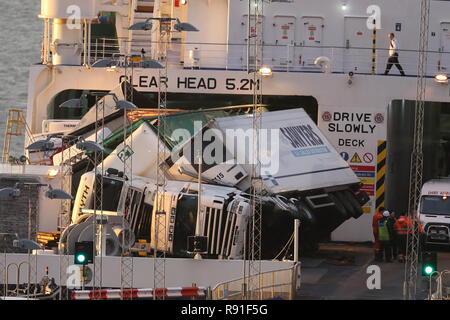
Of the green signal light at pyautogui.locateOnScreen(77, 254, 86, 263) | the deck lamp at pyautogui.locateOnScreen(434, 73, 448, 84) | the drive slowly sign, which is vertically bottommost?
the green signal light at pyautogui.locateOnScreen(77, 254, 86, 263)

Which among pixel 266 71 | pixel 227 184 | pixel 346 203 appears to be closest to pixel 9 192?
pixel 227 184

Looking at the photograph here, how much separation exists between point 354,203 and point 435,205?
2244mm

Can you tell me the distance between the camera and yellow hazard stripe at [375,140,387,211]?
34469 mm

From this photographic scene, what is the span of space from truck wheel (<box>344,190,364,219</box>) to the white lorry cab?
5.33 ft

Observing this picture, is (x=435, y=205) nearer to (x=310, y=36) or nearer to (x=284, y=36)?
(x=310, y=36)

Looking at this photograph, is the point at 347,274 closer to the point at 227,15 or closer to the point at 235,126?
the point at 235,126

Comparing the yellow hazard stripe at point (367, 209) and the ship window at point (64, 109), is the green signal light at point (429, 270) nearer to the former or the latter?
the yellow hazard stripe at point (367, 209)

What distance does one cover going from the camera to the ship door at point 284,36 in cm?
3628

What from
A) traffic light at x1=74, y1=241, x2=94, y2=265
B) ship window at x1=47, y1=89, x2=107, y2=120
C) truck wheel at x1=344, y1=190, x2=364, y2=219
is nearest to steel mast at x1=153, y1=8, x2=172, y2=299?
traffic light at x1=74, y1=241, x2=94, y2=265

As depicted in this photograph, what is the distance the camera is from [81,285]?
27.0 metres

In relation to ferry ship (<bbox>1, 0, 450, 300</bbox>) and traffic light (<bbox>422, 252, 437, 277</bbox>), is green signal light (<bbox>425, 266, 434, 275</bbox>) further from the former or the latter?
ferry ship (<bbox>1, 0, 450, 300</bbox>)

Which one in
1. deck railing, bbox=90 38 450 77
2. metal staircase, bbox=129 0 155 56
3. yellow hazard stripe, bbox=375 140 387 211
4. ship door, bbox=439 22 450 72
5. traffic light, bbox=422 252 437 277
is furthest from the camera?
metal staircase, bbox=129 0 155 56

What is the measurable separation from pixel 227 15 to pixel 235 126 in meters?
6.14
